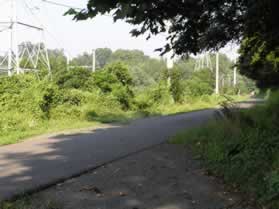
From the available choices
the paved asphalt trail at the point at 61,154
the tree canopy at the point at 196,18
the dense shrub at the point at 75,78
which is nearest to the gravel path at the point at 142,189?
the paved asphalt trail at the point at 61,154

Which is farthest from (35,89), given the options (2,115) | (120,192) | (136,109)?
(120,192)

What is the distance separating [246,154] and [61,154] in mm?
4491

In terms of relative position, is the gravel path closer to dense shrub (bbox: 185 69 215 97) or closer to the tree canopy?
the tree canopy

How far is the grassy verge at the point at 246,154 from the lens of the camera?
18.5 feet

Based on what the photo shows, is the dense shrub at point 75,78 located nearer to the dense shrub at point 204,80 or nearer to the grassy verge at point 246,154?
the dense shrub at point 204,80

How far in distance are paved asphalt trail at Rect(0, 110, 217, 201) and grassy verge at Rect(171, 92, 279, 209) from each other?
191cm

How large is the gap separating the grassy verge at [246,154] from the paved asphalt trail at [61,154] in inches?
75.1

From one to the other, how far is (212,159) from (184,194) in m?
2.07

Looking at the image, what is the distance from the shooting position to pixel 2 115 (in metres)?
15.5

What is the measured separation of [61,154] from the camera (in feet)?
32.2

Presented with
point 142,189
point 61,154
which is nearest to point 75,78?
point 61,154

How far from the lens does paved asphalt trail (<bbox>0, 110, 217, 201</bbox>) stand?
705 cm

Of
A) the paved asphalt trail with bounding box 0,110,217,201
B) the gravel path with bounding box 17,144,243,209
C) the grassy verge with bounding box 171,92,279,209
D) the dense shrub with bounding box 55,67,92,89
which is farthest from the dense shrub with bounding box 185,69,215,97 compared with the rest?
the gravel path with bounding box 17,144,243,209

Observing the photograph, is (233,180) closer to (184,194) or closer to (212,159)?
(184,194)
